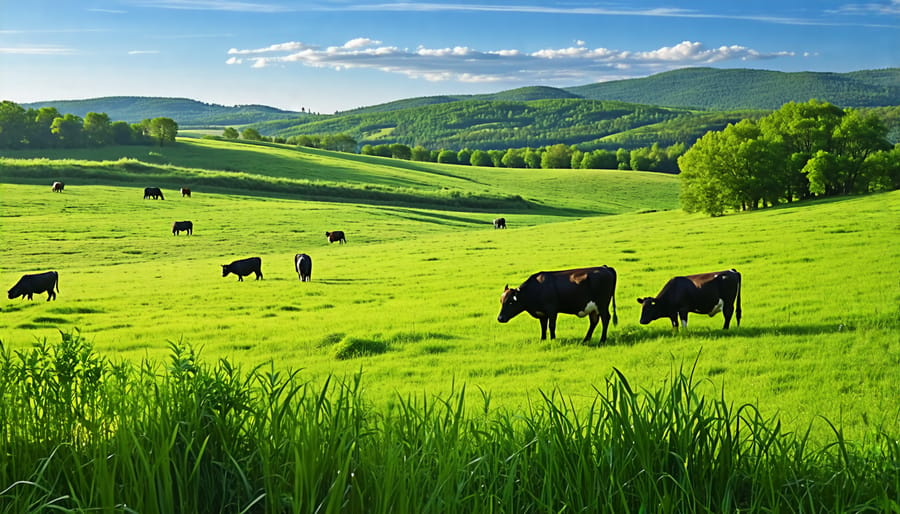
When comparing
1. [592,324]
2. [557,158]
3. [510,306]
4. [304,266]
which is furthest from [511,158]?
[592,324]

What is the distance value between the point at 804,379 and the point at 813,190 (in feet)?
9.21

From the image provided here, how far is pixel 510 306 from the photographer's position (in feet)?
18.6

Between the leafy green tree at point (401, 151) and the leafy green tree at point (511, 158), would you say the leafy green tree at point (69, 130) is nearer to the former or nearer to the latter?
the leafy green tree at point (511, 158)

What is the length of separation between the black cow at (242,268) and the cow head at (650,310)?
5229 mm

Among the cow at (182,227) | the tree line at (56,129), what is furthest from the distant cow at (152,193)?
the cow at (182,227)

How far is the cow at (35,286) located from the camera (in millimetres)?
7044

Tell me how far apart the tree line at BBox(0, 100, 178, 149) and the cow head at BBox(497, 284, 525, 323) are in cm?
868

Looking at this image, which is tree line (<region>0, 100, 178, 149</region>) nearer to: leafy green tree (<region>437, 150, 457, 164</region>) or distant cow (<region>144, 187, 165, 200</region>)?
distant cow (<region>144, 187, 165, 200</region>)

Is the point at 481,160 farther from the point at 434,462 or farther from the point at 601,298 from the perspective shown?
the point at 434,462

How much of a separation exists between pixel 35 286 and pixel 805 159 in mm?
7682

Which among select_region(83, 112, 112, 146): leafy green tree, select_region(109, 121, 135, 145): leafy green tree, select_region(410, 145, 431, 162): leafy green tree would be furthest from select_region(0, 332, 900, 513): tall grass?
select_region(410, 145, 431, 162): leafy green tree

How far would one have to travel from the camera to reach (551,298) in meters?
5.73

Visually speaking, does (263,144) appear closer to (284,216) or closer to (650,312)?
(284,216)

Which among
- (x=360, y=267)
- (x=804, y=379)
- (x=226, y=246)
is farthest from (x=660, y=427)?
(x=226, y=246)
